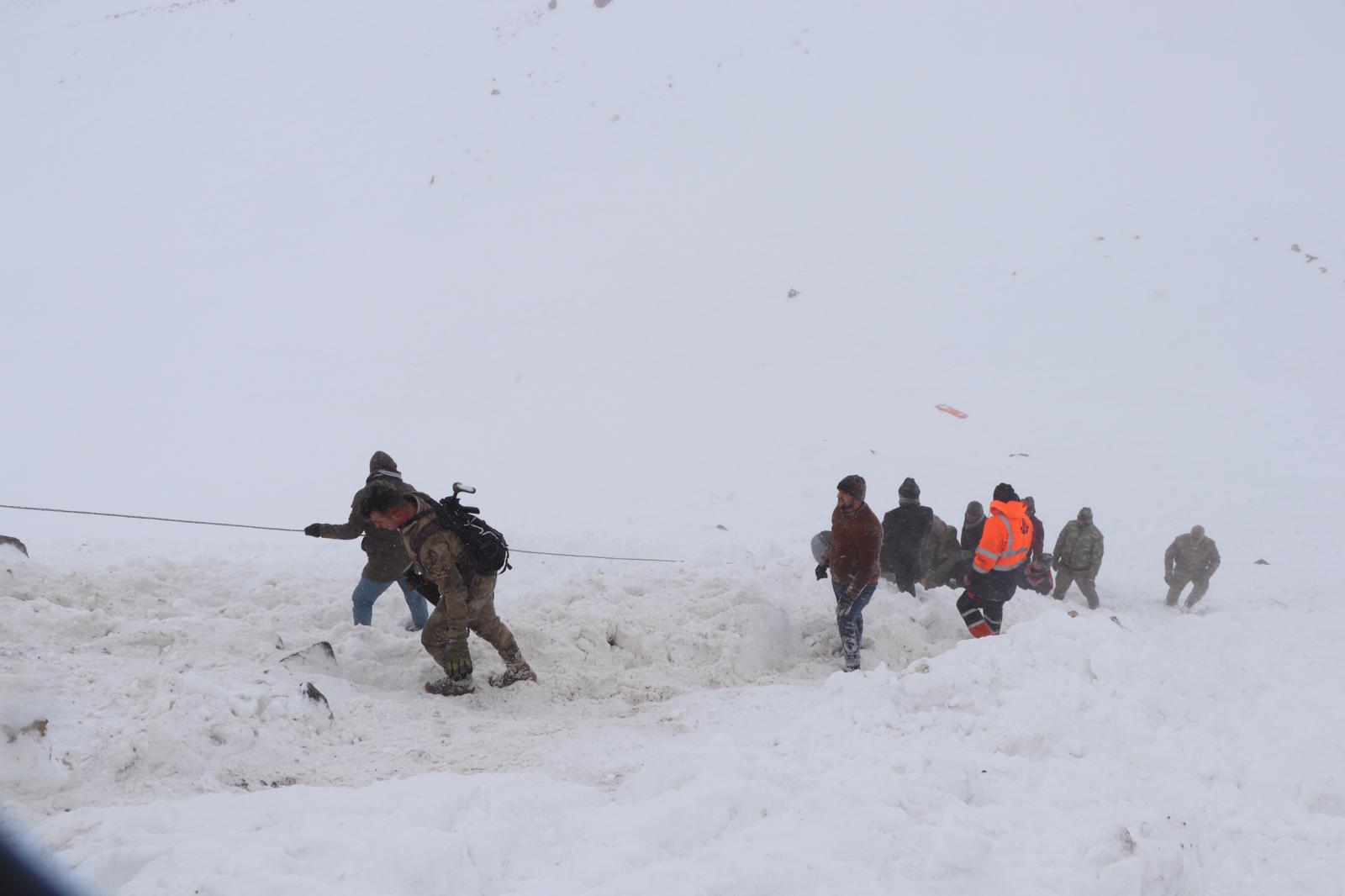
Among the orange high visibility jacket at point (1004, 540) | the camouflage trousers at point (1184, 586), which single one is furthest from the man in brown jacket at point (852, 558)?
the camouflage trousers at point (1184, 586)

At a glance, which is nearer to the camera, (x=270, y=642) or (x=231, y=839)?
(x=231, y=839)

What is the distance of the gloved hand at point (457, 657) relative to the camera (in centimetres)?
545

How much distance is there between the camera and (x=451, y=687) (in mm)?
5559

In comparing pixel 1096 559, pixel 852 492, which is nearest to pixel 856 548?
pixel 852 492

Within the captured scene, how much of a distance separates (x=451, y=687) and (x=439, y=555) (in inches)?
40.6

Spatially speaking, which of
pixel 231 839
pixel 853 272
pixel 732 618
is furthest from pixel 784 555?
pixel 853 272

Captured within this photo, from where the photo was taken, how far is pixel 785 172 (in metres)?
24.0

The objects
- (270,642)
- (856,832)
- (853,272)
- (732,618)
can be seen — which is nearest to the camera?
(856,832)

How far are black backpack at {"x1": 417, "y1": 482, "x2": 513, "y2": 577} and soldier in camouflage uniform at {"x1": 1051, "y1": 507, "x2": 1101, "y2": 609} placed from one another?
27.3 feet

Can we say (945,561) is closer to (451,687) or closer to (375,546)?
(451,687)

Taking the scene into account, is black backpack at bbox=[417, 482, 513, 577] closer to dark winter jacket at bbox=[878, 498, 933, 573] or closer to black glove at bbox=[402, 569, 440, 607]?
black glove at bbox=[402, 569, 440, 607]

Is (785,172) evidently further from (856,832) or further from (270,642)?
(856,832)

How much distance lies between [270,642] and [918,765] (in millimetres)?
4679

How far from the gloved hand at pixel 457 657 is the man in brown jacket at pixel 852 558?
3012 millimetres
